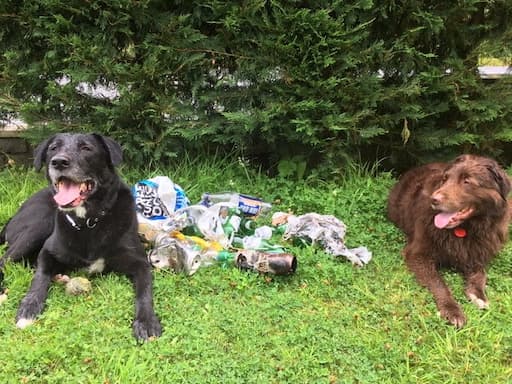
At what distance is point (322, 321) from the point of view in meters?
3.17

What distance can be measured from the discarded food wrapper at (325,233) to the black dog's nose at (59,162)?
1884 mm

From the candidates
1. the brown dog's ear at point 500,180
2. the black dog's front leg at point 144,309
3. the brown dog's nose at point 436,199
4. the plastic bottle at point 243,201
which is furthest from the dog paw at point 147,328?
the brown dog's ear at point 500,180

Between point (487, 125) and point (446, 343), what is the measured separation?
3.05 m

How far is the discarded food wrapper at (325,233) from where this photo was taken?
395 cm

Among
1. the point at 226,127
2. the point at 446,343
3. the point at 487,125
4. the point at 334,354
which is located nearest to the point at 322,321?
the point at 334,354

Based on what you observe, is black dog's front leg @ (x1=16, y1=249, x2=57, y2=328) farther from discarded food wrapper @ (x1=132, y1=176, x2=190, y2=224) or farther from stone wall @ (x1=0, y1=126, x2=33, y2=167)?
stone wall @ (x1=0, y1=126, x2=33, y2=167)

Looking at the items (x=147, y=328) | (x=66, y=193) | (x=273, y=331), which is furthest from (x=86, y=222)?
(x=273, y=331)

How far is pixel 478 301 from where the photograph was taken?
3.43m

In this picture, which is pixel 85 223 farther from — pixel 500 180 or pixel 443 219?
pixel 500 180

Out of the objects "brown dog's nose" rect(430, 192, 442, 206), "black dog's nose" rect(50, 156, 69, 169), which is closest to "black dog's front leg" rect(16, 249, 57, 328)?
"black dog's nose" rect(50, 156, 69, 169)

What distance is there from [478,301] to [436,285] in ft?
0.94

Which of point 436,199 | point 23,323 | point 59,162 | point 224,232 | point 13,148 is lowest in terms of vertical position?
point 13,148

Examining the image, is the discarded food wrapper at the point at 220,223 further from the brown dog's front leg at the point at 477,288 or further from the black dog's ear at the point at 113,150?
the brown dog's front leg at the point at 477,288

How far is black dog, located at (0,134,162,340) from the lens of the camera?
3.28 metres
